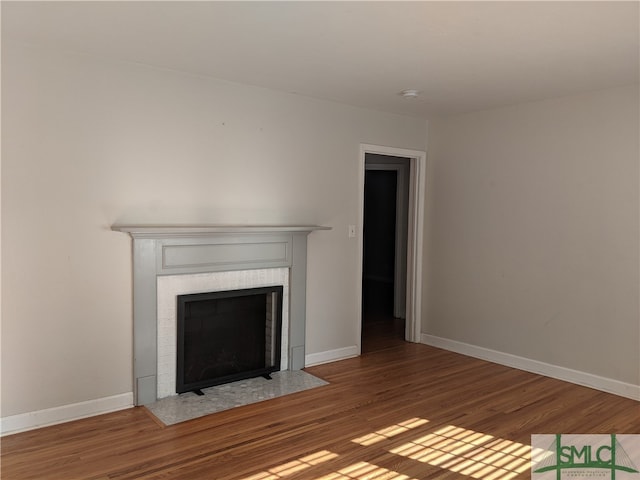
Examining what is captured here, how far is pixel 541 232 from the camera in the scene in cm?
443

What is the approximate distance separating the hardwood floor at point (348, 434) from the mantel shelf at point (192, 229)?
1.19 m

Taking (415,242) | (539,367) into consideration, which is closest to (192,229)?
(415,242)

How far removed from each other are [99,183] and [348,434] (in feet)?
7.31

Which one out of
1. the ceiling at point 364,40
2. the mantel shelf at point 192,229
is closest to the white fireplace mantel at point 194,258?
the mantel shelf at point 192,229

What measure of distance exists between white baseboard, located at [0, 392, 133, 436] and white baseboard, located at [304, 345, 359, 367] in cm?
154

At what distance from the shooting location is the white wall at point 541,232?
3955mm

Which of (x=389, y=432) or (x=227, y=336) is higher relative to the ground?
(x=227, y=336)

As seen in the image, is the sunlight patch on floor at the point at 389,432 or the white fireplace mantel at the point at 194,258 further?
the white fireplace mantel at the point at 194,258

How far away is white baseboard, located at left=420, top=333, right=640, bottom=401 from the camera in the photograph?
3.96 m

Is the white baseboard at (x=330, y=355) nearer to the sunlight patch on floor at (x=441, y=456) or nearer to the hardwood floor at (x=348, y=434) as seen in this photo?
the hardwood floor at (x=348, y=434)

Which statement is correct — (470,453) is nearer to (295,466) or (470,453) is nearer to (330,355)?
(295,466)

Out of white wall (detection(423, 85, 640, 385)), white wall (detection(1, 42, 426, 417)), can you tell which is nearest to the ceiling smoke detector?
white wall (detection(1, 42, 426, 417))

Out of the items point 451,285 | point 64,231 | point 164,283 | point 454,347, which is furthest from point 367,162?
point 64,231

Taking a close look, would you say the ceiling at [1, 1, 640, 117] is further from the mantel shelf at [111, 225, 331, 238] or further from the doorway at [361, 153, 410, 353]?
the doorway at [361, 153, 410, 353]
